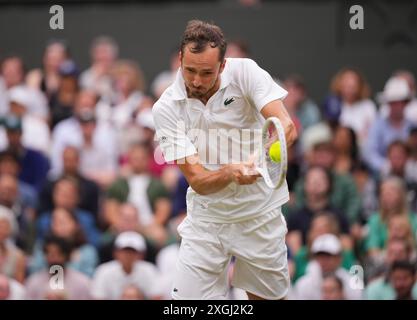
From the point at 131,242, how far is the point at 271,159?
3970 millimetres

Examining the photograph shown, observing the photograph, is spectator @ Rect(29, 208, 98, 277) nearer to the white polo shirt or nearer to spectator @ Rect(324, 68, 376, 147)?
spectator @ Rect(324, 68, 376, 147)

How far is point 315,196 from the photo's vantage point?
12039 millimetres

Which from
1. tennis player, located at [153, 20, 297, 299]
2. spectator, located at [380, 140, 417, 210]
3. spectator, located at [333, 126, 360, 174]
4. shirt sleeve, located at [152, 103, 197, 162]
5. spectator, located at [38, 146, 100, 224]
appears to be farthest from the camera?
spectator, located at [333, 126, 360, 174]

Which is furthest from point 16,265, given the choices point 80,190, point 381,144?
point 381,144

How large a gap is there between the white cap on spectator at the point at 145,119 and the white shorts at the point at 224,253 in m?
5.00

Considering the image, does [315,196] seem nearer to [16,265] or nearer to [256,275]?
[16,265]

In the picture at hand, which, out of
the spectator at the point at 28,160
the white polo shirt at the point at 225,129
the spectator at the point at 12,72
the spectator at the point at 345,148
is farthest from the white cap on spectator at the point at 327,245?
the spectator at the point at 12,72

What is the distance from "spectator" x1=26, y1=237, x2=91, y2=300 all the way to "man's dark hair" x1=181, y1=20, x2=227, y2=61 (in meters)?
3.81

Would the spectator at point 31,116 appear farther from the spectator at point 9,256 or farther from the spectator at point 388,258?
the spectator at point 388,258

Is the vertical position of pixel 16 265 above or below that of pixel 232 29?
below

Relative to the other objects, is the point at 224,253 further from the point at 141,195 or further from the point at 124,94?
the point at 124,94

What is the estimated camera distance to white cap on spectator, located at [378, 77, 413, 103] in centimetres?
1329

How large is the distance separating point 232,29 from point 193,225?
648cm

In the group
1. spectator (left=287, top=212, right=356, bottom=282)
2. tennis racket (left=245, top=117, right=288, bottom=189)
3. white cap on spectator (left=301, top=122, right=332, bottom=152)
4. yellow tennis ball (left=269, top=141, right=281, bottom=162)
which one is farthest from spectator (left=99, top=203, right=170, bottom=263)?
yellow tennis ball (left=269, top=141, right=281, bottom=162)
